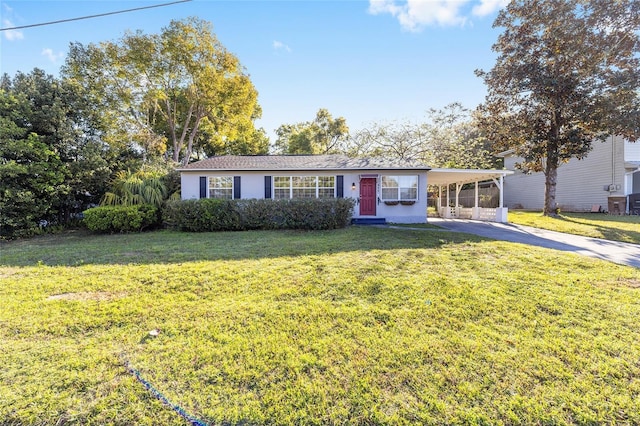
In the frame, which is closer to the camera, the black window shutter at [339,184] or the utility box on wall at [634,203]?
the black window shutter at [339,184]

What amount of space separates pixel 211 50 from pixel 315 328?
19.3 meters

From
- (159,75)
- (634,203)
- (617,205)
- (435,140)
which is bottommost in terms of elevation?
(617,205)

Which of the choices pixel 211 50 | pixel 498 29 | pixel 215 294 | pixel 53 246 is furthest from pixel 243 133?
pixel 215 294

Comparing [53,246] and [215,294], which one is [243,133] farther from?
[215,294]

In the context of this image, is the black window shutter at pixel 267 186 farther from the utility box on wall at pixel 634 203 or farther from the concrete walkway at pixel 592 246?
the utility box on wall at pixel 634 203

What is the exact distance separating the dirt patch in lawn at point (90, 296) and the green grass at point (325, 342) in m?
0.04

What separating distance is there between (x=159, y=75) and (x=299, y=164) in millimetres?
11776

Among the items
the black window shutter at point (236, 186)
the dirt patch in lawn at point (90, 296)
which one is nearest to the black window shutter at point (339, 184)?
the black window shutter at point (236, 186)

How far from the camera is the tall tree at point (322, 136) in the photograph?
85.1 ft

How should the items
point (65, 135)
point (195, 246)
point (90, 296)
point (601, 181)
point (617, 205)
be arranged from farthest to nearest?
point (601, 181), point (617, 205), point (65, 135), point (195, 246), point (90, 296)

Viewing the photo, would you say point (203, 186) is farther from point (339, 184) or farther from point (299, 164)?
point (339, 184)

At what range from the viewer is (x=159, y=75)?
17.5 m

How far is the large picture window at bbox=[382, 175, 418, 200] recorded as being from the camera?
12.5 m

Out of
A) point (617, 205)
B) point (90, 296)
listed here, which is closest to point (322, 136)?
point (617, 205)
